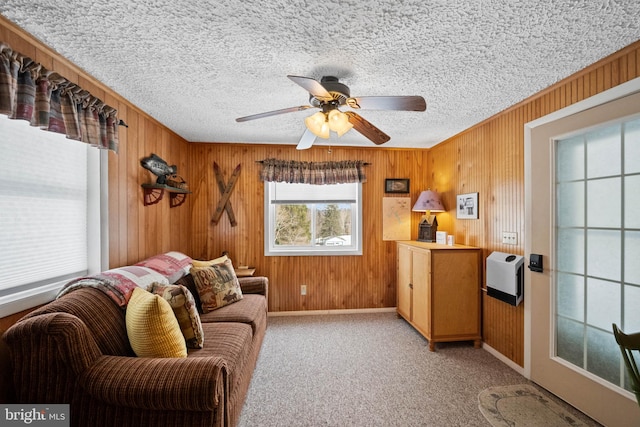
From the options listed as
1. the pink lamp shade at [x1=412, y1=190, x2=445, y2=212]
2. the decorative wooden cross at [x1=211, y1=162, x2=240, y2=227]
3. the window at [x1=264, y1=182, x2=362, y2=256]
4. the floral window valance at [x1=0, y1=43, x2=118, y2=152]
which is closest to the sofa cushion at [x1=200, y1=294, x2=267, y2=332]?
the window at [x1=264, y1=182, x2=362, y2=256]

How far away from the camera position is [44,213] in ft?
5.67

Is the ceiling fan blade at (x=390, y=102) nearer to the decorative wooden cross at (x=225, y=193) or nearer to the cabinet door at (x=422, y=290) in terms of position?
the cabinet door at (x=422, y=290)

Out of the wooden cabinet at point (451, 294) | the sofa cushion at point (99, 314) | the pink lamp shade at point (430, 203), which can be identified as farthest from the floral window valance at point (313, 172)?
the sofa cushion at point (99, 314)

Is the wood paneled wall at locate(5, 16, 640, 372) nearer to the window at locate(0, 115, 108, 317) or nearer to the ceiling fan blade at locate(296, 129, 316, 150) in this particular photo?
the window at locate(0, 115, 108, 317)

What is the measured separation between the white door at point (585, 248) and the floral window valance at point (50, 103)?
3.31 m

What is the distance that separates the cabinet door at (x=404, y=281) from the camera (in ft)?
10.7

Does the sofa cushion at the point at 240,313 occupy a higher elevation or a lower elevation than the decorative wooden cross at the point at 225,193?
lower

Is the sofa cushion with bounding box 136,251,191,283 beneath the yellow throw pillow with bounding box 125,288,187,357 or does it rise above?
above

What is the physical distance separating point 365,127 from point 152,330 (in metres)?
1.88

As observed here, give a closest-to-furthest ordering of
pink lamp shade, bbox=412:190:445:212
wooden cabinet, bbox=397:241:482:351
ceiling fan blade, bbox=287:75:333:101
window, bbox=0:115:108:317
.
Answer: ceiling fan blade, bbox=287:75:333:101 < window, bbox=0:115:108:317 < wooden cabinet, bbox=397:241:482:351 < pink lamp shade, bbox=412:190:445:212

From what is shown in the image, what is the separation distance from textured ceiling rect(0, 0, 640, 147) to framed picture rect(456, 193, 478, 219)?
1.03 meters

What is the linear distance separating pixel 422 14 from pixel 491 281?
2387 mm

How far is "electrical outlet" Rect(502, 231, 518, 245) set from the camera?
2.41 meters

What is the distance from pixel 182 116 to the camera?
8.87 feet
